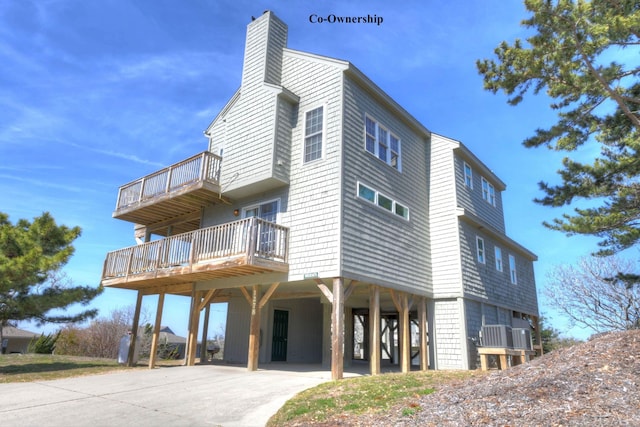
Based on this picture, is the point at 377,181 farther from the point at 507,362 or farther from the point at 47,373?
the point at 47,373

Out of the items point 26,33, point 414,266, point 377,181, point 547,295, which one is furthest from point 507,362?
point 547,295

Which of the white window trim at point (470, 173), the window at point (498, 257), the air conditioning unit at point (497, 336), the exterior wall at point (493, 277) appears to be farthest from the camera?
the window at point (498, 257)

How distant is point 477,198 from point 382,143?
615cm

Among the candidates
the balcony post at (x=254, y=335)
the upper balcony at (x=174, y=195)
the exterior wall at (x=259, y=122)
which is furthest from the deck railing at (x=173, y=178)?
the balcony post at (x=254, y=335)

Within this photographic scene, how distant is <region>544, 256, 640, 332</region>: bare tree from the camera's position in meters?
24.9

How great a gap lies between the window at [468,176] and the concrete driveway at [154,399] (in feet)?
32.9

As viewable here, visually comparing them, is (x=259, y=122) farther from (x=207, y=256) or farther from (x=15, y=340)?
(x=15, y=340)

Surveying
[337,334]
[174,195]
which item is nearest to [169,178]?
[174,195]

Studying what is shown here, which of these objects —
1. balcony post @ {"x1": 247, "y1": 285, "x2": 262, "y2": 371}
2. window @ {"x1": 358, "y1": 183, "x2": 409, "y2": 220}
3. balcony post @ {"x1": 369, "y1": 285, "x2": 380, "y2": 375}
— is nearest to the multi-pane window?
window @ {"x1": 358, "y1": 183, "x2": 409, "y2": 220}

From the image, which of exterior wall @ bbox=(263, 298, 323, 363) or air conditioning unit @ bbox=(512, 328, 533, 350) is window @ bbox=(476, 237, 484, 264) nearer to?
air conditioning unit @ bbox=(512, 328, 533, 350)

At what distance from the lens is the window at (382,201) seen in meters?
12.6

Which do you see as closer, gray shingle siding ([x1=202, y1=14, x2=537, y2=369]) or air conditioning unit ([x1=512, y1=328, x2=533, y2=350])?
gray shingle siding ([x1=202, y1=14, x2=537, y2=369])

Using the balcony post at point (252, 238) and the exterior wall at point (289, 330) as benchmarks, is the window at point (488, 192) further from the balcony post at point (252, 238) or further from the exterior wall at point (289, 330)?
the balcony post at point (252, 238)

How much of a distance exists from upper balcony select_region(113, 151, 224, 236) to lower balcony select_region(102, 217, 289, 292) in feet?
5.48
